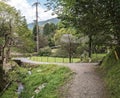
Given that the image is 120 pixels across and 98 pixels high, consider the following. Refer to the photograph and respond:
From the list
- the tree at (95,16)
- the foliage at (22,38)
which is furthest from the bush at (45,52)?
the tree at (95,16)

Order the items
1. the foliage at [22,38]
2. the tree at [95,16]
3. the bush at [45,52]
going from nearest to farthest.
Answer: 1. the tree at [95,16]
2. the foliage at [22,38]
3. the bush at [45,52]

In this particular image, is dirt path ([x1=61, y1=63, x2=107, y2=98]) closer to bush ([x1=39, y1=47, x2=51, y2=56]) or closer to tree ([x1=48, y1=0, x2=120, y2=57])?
tree ([x1=48, y1=0, x2=120, y2=57])

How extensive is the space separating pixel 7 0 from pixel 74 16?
16.0 m

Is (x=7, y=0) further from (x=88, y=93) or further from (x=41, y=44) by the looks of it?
(x=41, y=44)

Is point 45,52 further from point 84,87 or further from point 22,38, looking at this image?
point 84,87

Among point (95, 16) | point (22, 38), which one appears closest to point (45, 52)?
point (22, 38)

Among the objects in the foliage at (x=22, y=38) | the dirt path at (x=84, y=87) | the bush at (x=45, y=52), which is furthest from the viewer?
the bush at (x=45, y=52)

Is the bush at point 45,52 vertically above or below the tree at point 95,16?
below

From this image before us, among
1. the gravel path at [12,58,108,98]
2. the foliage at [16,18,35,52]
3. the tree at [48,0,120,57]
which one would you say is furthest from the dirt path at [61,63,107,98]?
the foliage at [16,18,35,52]

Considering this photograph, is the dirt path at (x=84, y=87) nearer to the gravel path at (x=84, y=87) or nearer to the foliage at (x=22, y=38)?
the gravel path at (x=84, y=87)

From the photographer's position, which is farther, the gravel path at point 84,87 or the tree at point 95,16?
the tree at point 95,16

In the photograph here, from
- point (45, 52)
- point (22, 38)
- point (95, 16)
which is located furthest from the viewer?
point (45, 52)

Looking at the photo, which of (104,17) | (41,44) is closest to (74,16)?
(104,17)

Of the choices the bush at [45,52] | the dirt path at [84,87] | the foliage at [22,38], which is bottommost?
the dirt path at [84,87]
